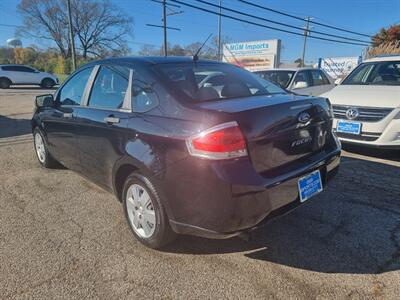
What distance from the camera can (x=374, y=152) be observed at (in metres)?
5.41

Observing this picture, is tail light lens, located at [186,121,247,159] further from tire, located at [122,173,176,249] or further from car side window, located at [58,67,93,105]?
car side window, located at [58,67,93,105]

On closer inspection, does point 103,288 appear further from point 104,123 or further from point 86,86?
point 86,86

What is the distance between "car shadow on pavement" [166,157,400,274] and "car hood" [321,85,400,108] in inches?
68.2

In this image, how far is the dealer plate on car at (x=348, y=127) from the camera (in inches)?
195

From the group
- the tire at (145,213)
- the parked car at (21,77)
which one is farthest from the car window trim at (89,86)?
the parked car at (21,77)

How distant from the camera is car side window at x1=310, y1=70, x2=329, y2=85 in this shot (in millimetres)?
8818

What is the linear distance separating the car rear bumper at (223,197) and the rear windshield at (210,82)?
62 cm

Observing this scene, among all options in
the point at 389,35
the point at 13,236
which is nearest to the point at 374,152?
the point at 13,236

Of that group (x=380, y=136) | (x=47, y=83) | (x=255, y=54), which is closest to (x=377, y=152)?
(x=380, y=136)

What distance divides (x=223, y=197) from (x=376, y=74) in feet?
18.2

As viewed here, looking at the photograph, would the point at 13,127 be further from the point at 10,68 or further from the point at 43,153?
the point at 10,68

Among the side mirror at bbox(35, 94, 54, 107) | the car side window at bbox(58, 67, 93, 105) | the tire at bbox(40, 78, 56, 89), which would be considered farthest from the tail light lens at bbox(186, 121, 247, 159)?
the tire at bbox(40, 78, 56, 89)

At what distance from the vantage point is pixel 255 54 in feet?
98.9

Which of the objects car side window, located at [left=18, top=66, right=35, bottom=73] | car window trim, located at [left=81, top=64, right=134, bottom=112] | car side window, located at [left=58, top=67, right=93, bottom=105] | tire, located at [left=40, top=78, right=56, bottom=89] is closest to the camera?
car window trim, located at [left=81, top=64, right=134, bottom=112]
